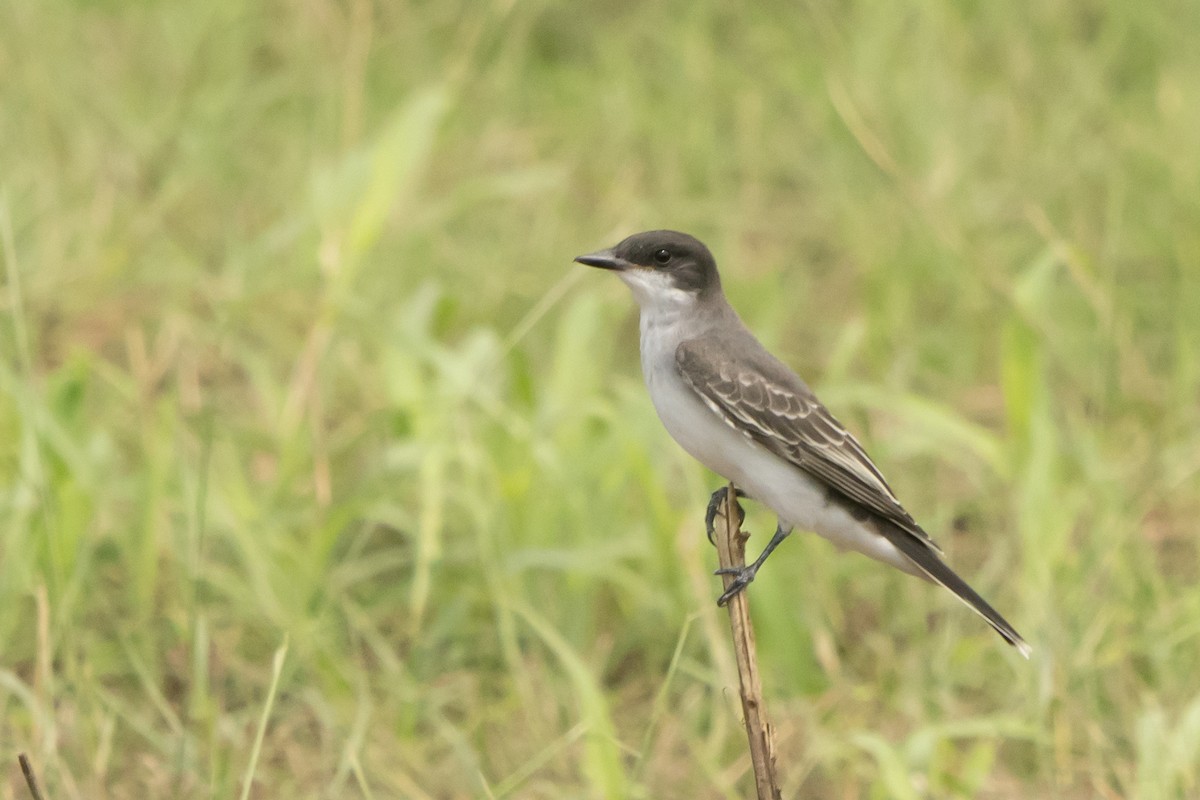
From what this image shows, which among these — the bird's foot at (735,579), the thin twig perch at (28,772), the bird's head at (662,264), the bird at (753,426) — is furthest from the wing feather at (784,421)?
the thin twig perch at (28,772)

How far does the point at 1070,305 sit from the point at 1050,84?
2323 mm

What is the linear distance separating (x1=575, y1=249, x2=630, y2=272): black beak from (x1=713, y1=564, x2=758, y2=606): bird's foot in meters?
0.82

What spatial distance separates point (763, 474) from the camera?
3.99 meters

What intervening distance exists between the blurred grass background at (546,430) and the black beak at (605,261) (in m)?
0.36

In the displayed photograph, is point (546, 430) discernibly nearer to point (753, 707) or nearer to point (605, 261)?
point (605, 261)

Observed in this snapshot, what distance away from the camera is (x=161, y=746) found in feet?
14.5

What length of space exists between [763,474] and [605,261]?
652 millimetres

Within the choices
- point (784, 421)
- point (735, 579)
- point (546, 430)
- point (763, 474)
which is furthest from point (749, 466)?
point (546, 430)

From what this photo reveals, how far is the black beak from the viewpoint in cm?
396

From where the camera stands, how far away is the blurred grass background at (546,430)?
4.61 m

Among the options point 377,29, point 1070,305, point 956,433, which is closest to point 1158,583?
point 956,433

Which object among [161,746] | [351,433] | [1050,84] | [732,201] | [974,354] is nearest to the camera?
[161,746]

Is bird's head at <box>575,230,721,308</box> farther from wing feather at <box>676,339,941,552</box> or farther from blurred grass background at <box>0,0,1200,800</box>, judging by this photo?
blurred grass background at <box>0,0,1200,800</box>

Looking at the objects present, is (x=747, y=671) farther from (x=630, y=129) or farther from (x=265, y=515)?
(x=630, y=129)
